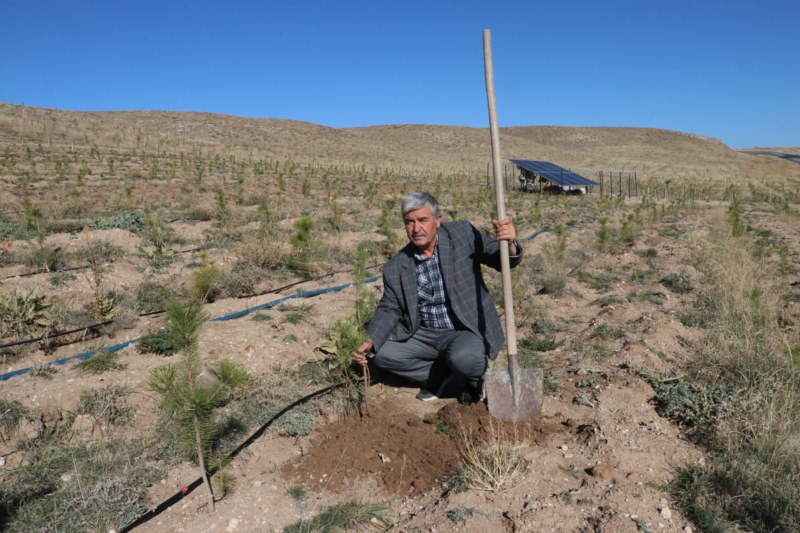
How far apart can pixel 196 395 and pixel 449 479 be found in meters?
1.28

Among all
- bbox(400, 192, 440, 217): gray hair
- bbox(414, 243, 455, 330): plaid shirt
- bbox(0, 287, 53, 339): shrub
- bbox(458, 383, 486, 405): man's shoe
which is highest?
bbox(400, 192, 440, 217): gray hair

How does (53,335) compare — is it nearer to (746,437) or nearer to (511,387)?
(511,387)

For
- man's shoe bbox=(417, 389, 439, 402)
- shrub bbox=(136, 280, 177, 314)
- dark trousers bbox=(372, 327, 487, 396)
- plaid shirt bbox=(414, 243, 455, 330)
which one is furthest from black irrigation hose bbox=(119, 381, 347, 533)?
shrub bbox=(136, 280, 177, 314)

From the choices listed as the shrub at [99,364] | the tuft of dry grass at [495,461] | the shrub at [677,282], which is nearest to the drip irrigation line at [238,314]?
the shrub at [99,364]

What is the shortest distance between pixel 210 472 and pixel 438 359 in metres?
1.56

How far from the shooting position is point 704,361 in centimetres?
352

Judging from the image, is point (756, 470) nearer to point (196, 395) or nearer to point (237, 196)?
point (196, 395)

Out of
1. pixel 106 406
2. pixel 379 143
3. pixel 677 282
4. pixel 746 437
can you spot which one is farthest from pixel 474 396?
pixel 379 143

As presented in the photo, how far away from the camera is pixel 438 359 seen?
351 cm

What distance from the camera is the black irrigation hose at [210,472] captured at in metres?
2.30

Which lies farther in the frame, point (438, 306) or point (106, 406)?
point (438, 306)

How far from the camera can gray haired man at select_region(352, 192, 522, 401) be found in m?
3.15

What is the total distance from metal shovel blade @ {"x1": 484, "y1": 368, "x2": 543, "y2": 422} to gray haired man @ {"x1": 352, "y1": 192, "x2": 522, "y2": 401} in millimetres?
152

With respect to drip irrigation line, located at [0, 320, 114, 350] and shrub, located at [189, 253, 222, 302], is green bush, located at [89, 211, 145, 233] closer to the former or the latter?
shrub, located at [189, 253, 222, 302]
